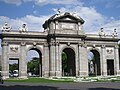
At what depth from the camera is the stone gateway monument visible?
196ft

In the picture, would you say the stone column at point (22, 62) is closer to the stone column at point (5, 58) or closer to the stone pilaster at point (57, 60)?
the stone column at point (5, 58)

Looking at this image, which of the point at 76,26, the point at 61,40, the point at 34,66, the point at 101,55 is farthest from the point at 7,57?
the point at 34,66

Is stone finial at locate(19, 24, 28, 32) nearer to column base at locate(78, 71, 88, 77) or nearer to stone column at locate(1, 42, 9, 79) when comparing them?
stone column at locate(1, 42, 9, 79)

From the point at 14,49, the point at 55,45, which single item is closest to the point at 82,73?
the point at 55,45

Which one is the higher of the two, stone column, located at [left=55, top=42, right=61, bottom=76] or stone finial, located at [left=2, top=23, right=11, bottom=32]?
stone finial, located at [left=2, top=23, right=11, bottom=32]

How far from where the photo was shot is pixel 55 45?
2395 inches

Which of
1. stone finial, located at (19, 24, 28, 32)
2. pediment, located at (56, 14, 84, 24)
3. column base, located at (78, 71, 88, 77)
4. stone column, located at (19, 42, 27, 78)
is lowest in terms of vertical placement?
column base, located at (78, 71, 88, 77)

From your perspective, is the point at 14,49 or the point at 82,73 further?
the point at 82,73

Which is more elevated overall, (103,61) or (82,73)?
(103,61)

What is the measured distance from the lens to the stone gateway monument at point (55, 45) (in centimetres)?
5984

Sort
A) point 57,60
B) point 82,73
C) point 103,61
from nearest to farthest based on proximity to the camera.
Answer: point 57,60
point 82,73
point 103,61

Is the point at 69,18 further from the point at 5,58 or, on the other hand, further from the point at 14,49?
the point at 5,58

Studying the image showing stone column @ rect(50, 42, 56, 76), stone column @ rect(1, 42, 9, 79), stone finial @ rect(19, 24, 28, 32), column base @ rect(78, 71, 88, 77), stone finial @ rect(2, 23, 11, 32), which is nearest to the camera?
stone column @ rect(1, 42, 9, 79)

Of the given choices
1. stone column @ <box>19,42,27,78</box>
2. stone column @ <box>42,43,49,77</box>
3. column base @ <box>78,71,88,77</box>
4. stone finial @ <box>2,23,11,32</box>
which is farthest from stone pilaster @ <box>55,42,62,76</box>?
Result: stone finial @ <box>2,23,11,32</box>
